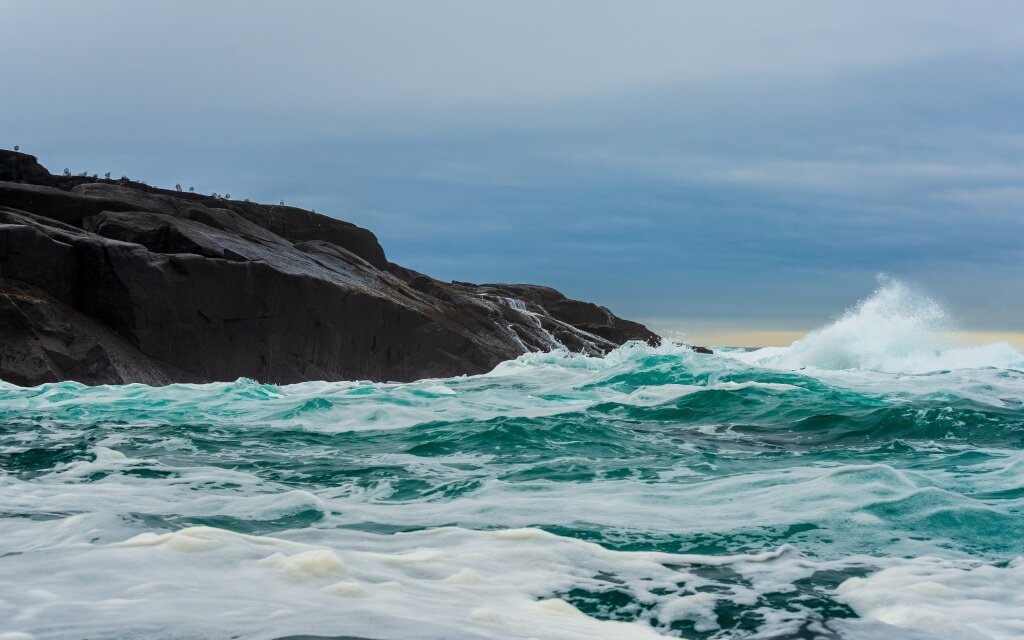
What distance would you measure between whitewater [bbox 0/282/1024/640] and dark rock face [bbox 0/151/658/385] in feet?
17.4

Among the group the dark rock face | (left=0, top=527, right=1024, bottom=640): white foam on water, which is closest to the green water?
(left=0, top=527, right=1024, bottom=640): white foam on water

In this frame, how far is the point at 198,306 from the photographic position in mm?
18375

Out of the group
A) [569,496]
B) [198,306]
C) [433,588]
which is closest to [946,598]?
[433,588]

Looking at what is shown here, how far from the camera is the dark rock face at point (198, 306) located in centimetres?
1653

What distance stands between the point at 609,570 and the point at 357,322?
1692 cm

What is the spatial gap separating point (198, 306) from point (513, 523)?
14.6 metres

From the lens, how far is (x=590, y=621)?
134 inches

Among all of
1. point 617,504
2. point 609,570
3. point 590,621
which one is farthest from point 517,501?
point 590,621

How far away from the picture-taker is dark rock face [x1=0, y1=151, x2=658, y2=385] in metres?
16.5

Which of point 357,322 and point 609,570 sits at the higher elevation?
point 357,322

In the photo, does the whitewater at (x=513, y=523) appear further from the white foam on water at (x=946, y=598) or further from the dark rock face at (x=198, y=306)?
the dark rock face at (x=198, y=306)

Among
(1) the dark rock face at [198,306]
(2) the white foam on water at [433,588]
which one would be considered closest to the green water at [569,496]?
(2) the white foam on water at [433,588]

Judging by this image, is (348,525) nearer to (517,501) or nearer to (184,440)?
(517,501)

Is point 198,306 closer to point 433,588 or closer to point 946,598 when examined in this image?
point 433,588
